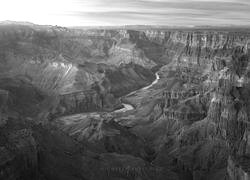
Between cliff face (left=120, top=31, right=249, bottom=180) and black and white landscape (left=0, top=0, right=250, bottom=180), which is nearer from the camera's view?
black and white landscape (left=0, top=0, right=250, bottom=180)

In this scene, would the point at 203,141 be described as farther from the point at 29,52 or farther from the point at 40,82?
the point at 29,52

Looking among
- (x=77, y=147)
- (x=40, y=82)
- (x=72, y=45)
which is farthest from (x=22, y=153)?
(x=72, y=45)

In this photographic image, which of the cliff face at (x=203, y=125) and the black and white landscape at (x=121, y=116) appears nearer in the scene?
the black and white landscape at (x=121, y=116)

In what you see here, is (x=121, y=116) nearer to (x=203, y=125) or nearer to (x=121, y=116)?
(x=121, y=116)

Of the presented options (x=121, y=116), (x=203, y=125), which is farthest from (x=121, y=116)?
(x=203, y=125)

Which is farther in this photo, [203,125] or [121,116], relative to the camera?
[121,116]
